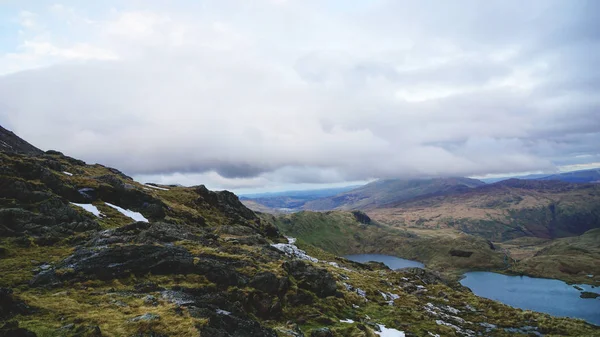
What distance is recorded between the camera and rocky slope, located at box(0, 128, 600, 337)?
63.5 ft

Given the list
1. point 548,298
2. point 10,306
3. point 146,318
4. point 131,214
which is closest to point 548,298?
point 548,298

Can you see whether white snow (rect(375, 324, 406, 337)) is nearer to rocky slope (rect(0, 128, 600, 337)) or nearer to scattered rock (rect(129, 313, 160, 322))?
rocky slope (rect(0, 128, 600, 337))

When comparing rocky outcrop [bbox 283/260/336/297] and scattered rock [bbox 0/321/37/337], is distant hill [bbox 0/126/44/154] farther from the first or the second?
scattered rock [bbox 0/321/37/337]

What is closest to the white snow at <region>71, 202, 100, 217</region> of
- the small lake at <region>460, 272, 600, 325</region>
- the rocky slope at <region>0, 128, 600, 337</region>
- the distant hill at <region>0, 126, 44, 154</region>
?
the rocky slope at <region>0, 128, 600, 337</region>

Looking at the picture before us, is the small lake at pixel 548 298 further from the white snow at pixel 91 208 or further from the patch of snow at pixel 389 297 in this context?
the white snow at pixel 91 208

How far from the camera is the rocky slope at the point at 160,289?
19.4m

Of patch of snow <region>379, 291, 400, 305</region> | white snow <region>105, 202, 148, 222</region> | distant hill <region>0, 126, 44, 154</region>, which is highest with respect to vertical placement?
distant hill <region>0, 126, 44, 154</region>

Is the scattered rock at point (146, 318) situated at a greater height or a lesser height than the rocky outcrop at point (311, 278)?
greater

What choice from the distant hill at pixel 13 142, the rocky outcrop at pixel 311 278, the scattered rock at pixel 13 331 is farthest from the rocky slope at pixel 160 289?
the distant hill at pixel 13 142

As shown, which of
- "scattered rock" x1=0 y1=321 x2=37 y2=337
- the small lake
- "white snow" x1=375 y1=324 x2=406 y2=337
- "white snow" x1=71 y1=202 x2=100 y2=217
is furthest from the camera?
the small lake

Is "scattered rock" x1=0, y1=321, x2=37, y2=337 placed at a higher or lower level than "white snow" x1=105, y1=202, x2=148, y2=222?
lower

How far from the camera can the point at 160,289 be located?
25.8m

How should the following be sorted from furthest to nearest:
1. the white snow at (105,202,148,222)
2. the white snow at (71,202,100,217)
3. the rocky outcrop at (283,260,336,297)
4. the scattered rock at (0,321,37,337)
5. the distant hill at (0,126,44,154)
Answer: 1. the distant hill at (0,126,44,154)
2. the white snow at (105,202,148,222)
3. the white snow at (71,202,100,217)
4. the rocky outcrop at (283,260,336,297)
5. the scattered rock at (0,321,37,337)

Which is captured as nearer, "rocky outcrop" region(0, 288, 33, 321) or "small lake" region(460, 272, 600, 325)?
"rocky outcrop" region(0, 288, 33, 321)
